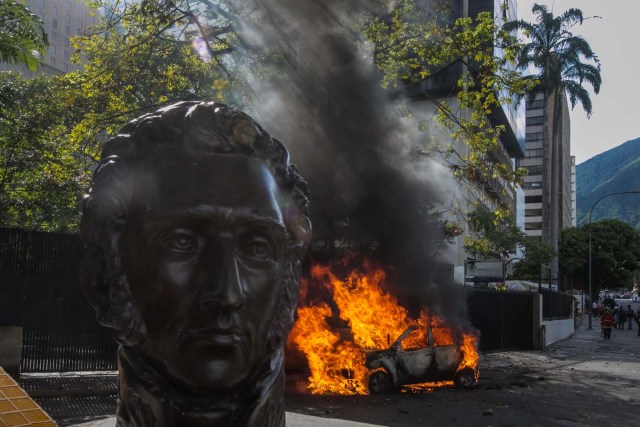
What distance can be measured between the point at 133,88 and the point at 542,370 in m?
12.4

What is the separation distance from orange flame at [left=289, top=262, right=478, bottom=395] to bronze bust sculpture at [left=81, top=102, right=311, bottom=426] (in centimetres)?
902

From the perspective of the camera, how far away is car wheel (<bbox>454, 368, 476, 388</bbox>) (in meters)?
10.8

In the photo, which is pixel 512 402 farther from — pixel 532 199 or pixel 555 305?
pixel 532 199

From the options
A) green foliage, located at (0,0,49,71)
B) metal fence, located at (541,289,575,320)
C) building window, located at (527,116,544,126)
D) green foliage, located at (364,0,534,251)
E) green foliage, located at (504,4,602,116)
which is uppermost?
building window, located at (527,116,544,126)

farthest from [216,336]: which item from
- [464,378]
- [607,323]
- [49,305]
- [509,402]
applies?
[607,323]

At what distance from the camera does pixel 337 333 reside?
10.9 meters

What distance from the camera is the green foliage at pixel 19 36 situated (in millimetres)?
5500

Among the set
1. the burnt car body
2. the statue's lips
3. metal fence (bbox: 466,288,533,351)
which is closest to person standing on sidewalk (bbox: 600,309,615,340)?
metal fence (bbox: 466,288,533,351)

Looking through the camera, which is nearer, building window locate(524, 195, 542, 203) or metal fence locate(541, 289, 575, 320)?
metal fence locate(541, 289, 575, 320)

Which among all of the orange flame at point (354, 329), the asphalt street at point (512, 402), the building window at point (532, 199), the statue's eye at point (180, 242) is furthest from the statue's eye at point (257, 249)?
the building window at point (532, 199)

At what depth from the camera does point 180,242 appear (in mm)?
1428

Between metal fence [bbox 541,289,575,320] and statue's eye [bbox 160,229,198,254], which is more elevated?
statue's eye [bbox 160,229,198,254]

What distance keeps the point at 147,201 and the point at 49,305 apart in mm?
9679

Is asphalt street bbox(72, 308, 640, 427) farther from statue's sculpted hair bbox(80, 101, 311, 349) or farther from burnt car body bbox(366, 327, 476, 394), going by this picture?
statue's sculpted hair bbox(80, 101, 311, 349)
